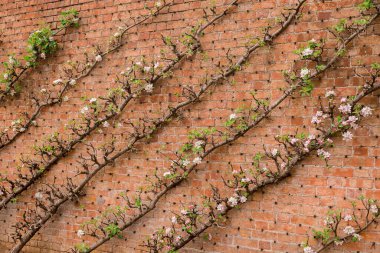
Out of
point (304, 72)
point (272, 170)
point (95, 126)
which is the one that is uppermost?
point (304, 72)

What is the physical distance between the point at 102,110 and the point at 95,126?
0.17m

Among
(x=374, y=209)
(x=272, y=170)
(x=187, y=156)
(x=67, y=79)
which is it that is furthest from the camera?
(x=67, y=79)

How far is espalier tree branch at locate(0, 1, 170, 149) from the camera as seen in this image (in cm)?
Answer: 429

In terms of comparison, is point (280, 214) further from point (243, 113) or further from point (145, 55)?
point (145, 55)

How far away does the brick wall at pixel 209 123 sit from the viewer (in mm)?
3365

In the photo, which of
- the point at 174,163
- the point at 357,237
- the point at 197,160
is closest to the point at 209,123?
the point at 197,160

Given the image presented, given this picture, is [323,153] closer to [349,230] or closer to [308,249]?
[349,230]

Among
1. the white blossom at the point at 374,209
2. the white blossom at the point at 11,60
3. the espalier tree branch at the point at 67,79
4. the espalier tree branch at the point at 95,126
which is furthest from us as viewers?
the white blossom at the point at 11,60

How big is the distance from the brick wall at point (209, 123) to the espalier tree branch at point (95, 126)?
2.8 inches

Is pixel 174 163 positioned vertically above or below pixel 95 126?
below

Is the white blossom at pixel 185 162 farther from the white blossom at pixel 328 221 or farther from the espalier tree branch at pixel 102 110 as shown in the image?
the white blossom at pixel 328 221

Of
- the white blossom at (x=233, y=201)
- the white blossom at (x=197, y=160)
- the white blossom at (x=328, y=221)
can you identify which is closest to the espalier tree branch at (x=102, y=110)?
the white blossom at (x=197, y=160)

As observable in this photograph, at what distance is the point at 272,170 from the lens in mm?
3584

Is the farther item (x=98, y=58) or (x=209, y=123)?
(x=98, y=58)
